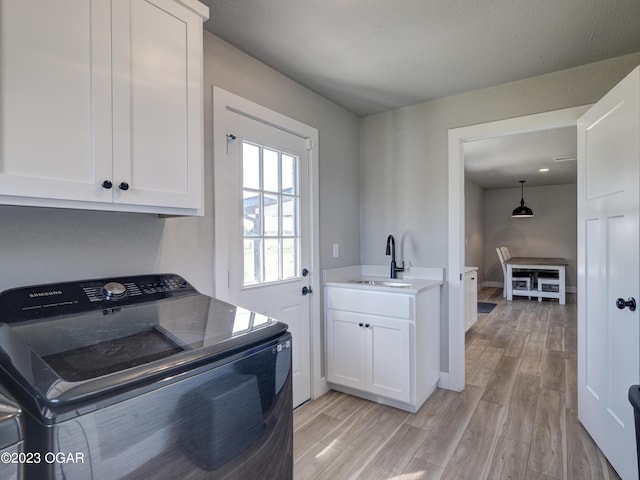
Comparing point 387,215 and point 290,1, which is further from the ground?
point 290,1

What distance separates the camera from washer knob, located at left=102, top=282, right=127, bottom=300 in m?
1.29

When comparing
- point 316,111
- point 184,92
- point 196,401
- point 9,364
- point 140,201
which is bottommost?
point 196,401

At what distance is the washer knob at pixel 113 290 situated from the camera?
1294 mm

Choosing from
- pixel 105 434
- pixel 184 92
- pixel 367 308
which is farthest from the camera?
pixel 367 308

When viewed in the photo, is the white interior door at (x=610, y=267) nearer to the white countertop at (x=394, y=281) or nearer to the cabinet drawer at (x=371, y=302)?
the white countertop at (x=394, y=281)

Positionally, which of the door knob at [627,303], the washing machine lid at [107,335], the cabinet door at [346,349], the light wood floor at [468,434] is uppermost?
the washing machine lid at [107,335]

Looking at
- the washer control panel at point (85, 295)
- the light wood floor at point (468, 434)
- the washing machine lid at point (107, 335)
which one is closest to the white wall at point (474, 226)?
the light wood floor at point (468, 434)

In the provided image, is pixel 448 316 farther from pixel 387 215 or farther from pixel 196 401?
pixel 196 401

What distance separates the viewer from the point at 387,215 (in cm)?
311

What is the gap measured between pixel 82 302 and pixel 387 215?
7.89 feet

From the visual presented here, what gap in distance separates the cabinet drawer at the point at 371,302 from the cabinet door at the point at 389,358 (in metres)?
0.06

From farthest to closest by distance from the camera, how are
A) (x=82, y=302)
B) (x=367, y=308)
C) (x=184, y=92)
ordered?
(x=367, y=308) < (x=184, y=92) < (x=82, y=302)

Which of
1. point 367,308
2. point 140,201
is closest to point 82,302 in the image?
point 140,201

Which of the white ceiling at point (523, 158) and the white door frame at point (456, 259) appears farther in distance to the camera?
the white ceiling at point (523, 158)
